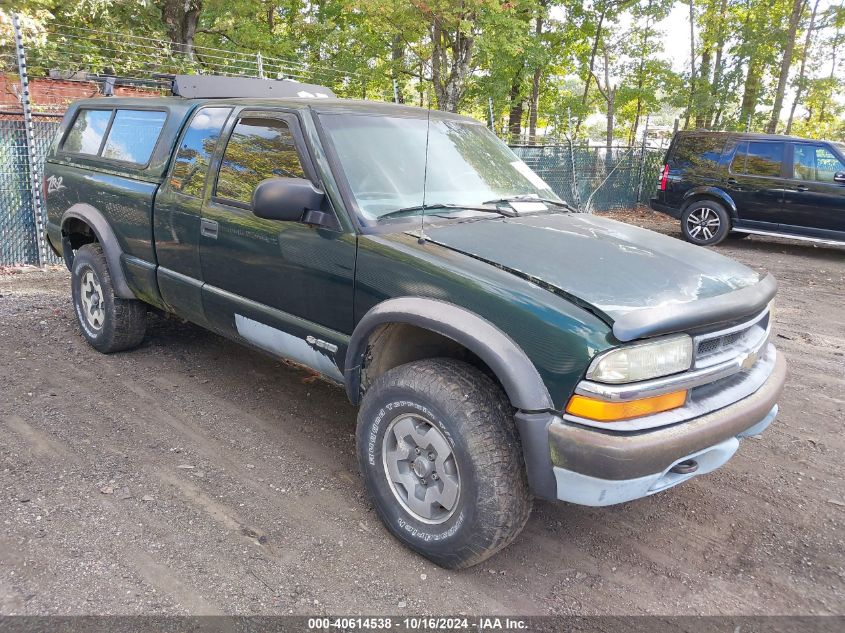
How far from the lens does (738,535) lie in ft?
10.3

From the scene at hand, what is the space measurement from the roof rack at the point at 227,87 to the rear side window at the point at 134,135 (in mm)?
269

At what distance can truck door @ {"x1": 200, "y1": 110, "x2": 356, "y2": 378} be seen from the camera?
127 inches

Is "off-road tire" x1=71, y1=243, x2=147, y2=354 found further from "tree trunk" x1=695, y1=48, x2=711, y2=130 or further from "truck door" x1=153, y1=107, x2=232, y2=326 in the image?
"tree trunk" x1=695, y1=48, x2=711, y2=130

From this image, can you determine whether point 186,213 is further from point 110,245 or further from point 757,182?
point 757,182

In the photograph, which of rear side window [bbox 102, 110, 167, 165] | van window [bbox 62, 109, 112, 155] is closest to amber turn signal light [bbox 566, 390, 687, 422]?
rear side window [bbox 102, 110, 167, 165]

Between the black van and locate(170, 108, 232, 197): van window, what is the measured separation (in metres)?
10.3

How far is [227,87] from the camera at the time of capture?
4738mm

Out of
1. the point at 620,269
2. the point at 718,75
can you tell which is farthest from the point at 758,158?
the point at 718,75

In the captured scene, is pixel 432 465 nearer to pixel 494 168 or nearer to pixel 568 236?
pixel 568 236

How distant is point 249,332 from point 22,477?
1.38 metres

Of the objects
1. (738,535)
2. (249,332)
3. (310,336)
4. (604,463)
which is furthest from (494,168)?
(738,535)

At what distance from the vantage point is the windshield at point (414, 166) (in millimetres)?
3289

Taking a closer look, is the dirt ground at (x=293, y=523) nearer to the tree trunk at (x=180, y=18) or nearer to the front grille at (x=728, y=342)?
the front grille at (x=728, y=342)

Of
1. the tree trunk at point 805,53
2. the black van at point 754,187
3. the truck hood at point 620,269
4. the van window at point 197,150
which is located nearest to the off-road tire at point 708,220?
the black van at point 754,187
